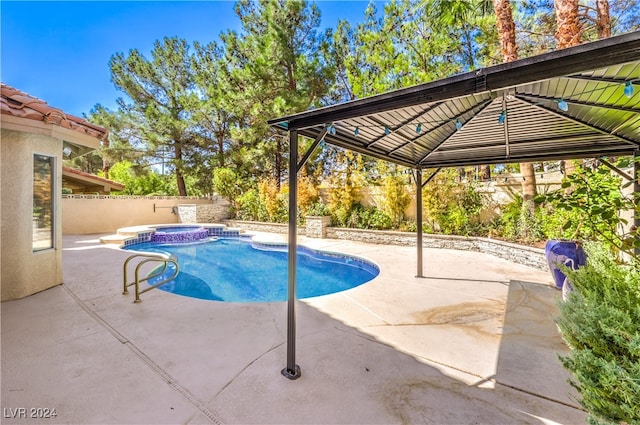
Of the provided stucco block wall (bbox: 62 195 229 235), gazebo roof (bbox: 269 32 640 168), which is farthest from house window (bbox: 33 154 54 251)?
stucco block wall (bbox: 62 195 229 235)

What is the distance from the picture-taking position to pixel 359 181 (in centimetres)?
1249

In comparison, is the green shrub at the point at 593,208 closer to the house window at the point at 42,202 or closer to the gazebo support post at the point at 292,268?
the gazebo support post at the point at 292,268

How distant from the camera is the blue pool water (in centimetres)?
685

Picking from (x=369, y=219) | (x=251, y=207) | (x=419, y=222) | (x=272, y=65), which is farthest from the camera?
(x=251, y=207)

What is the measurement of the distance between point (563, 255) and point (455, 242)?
162 inches

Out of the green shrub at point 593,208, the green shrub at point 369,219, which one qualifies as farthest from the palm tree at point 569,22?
the green shrub at point 369,219

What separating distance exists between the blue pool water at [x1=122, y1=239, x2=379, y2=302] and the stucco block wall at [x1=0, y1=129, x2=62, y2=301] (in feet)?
7.99

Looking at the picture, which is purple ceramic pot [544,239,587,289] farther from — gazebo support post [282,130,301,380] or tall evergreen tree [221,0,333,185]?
tall evergreen tree [221,0,333,185]

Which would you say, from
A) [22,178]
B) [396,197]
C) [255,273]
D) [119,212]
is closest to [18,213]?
[22,178]

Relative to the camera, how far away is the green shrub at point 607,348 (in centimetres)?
155

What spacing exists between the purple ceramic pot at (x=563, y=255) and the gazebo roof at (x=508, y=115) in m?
1.65

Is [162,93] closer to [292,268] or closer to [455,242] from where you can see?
[455,242]

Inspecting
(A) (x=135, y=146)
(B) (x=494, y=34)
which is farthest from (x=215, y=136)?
(B) (x=494, y=34)

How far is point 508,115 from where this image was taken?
3883 mm
